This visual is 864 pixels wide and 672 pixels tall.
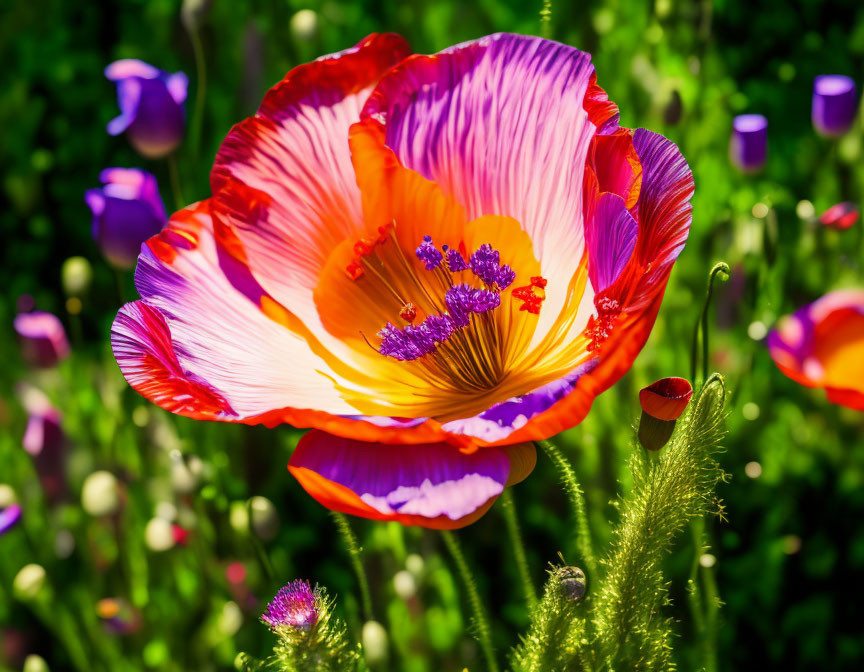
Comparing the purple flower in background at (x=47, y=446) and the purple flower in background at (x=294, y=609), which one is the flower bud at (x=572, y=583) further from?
the purple flower in background at (x=47, y=446)

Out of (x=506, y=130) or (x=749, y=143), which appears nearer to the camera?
(x=506, y=130)

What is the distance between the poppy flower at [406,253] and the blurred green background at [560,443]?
208 millimetres

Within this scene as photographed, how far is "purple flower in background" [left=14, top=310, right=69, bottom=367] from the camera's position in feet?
2.81

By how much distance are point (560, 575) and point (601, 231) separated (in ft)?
0.54

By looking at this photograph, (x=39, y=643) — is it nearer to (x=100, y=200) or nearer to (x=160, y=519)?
(x=160, y=519)

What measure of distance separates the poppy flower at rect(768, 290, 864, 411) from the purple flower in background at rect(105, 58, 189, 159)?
0.50m

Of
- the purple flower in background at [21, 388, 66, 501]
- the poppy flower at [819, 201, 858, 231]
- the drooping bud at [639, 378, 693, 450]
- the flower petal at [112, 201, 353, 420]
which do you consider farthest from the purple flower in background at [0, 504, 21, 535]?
the poppy flower at [819, 201, 858, 231]

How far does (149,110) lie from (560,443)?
455 millimetres

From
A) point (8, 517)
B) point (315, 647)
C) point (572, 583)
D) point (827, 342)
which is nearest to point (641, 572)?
point (572, 583)

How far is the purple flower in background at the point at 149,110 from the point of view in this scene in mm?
760

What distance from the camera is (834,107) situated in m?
0.81

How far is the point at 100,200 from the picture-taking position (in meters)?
0.72

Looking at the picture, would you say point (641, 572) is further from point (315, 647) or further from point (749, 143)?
point (749, 143)

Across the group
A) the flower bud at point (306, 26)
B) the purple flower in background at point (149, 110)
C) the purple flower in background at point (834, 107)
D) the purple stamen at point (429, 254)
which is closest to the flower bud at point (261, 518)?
the purple stamen at point (429, 254)
